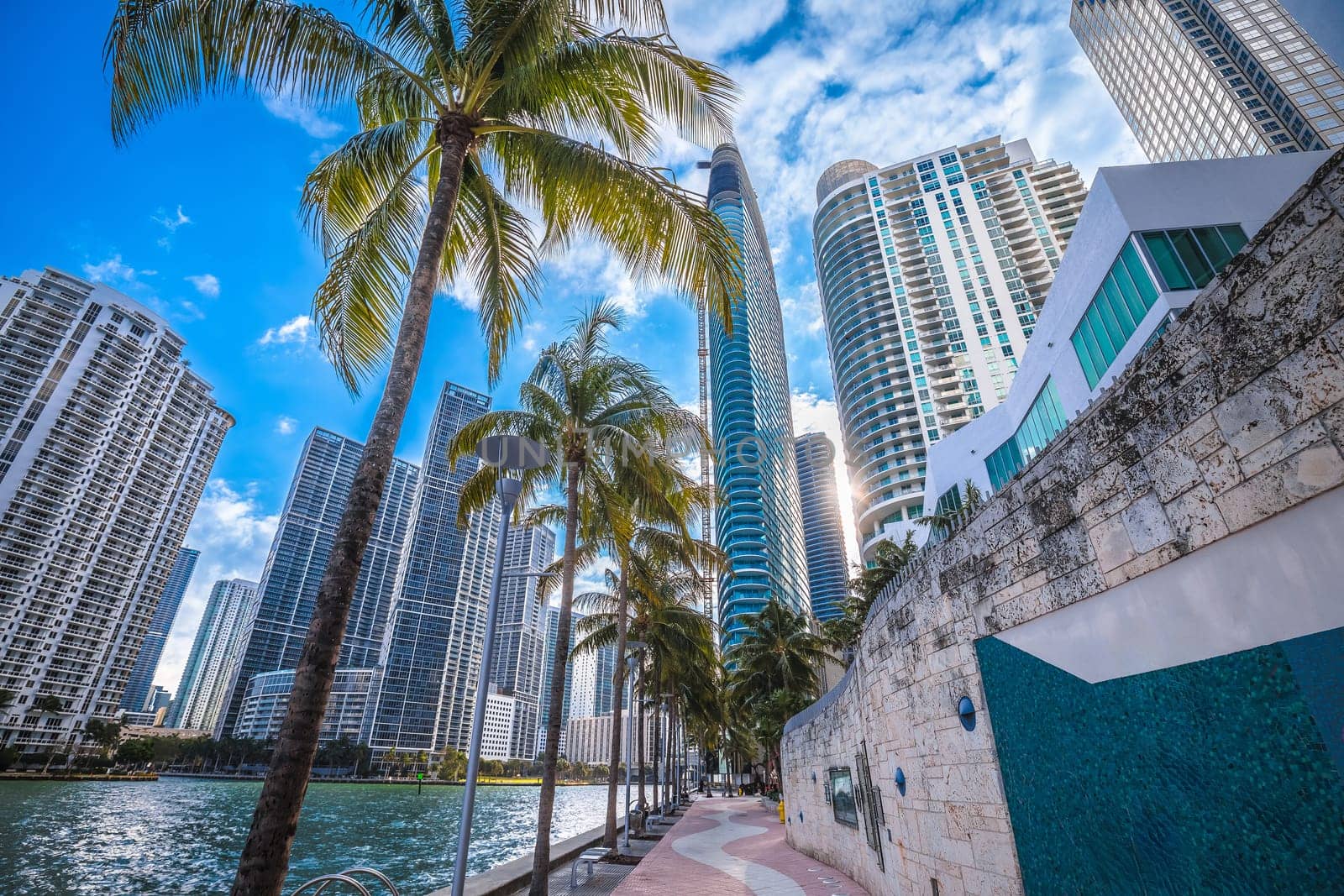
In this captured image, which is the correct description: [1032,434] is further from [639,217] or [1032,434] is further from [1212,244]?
[639,217]

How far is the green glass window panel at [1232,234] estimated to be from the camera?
690 inches

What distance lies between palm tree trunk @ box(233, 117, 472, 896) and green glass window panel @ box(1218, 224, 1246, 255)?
23.8 metres

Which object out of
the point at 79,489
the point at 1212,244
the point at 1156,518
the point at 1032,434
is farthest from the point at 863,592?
the point at 79,489

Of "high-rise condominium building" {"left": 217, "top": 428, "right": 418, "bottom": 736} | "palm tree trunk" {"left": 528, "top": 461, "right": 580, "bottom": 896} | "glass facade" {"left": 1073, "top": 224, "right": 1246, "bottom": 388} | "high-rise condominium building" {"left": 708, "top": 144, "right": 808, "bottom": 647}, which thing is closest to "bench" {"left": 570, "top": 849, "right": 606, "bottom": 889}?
"palm tree trunk" {"left": 528, "top": 461, "right": 580, "bottom": 896}

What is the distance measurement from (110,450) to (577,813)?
83.8 metres

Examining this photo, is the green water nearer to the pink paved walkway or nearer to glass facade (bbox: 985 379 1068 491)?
the pink paved walkway

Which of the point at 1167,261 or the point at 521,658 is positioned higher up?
the point at 521,658

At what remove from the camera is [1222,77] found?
69938mm

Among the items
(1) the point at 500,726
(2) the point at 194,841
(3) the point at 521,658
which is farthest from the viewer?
(3) the point at 521,658

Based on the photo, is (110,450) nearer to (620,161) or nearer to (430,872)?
(430,872)

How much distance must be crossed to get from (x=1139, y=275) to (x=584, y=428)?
731 inches

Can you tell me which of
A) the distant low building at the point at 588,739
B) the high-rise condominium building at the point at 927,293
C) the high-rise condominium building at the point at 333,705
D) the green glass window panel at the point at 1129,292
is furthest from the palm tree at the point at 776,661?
the distant low building at the point at 588,739

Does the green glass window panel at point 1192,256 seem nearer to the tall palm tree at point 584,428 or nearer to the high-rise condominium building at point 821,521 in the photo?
the tall palm tree at point 584,428

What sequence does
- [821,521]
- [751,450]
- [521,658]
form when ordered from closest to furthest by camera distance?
[751,450]
[521,658]
[821,521]
